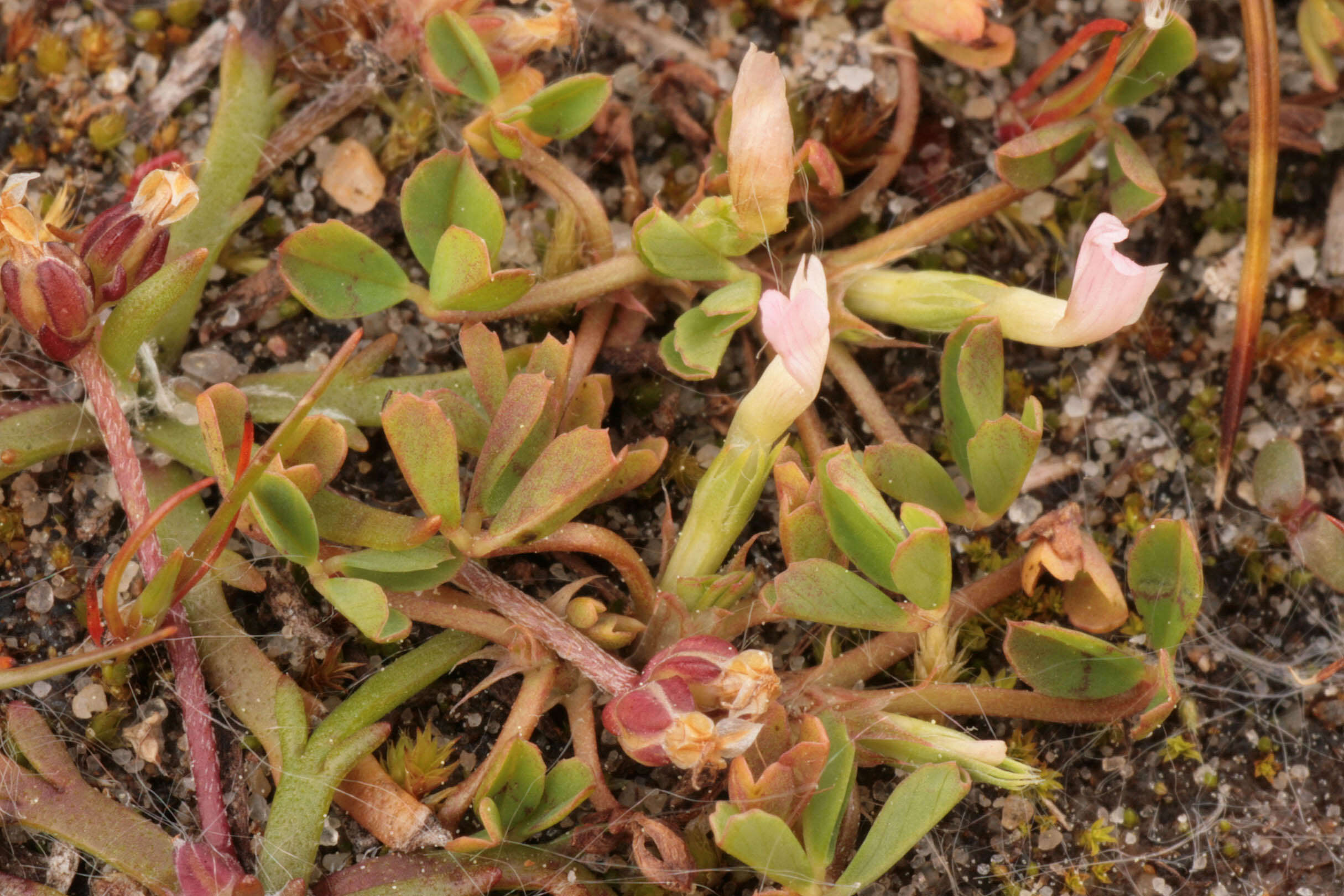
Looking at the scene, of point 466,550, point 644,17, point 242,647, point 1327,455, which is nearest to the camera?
point 466,550

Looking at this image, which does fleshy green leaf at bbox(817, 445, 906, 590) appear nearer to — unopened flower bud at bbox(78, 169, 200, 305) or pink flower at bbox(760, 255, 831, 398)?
pink flower at bbox(760, 255, 831, 398)

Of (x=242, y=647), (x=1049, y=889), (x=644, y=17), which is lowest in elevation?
(x=1049, y=889)

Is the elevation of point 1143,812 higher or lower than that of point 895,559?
lower

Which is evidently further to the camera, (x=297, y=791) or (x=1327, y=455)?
(x=1327, y=455)

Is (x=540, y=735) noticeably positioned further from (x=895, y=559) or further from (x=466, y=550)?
(x=895, y=559)

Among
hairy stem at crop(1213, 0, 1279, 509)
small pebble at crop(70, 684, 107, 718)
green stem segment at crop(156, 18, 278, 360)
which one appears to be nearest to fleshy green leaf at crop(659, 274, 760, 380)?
green stem segment at crop(156, 18, 278, 360)

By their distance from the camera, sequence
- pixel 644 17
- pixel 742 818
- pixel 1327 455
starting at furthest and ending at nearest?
pixel 644 17 → pixel 1327 455 → pixel 742 818

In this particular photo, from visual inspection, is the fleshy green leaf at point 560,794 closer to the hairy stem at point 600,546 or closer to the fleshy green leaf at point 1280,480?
the hairy stem at point 600,546

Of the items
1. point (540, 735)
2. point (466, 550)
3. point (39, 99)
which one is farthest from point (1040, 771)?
point (39, 99)
